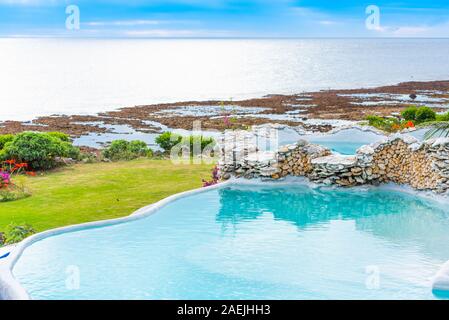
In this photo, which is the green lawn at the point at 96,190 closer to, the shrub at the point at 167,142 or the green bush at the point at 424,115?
the shrub at the point at 167,142

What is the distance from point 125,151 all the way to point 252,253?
36.4ft

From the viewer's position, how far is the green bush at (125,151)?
60.0ft

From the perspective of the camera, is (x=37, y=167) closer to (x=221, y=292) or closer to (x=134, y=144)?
(x=134, y=144)

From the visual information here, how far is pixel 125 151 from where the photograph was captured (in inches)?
733

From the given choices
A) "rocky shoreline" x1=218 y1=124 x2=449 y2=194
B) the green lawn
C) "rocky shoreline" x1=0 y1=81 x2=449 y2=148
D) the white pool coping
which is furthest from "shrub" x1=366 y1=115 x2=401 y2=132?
the white pool coping

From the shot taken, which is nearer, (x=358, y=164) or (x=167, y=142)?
(x=358, y=164)

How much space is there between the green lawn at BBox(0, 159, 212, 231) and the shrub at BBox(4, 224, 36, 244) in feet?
0.94

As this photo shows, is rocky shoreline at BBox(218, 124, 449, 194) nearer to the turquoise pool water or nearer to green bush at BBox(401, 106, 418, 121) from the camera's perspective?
the turquoise pool water

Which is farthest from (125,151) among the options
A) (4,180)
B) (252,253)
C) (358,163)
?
(252,253)

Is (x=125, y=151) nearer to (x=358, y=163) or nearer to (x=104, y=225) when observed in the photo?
(x=358, y=163)

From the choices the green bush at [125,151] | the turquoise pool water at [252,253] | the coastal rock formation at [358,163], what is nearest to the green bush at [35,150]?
the green bush at [125,151]

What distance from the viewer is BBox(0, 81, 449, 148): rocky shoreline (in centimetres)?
2966
